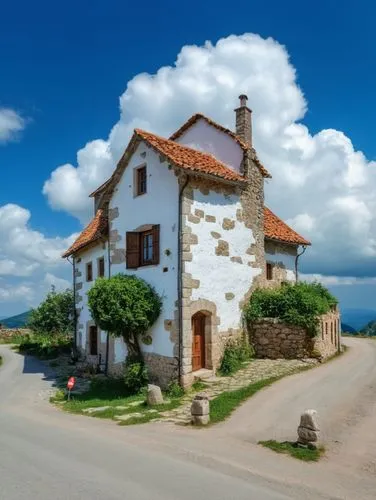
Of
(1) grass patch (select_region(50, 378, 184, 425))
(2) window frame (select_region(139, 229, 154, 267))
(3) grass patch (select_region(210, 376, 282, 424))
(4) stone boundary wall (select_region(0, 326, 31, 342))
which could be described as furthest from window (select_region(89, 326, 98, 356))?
(4) stone boundary wall (select_region(0, 326, 31, 342))

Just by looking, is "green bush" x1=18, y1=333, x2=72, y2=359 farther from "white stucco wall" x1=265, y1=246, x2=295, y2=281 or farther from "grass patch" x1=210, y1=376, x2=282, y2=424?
"grass patch" x1=210, y1=376, x2=282, y2=424

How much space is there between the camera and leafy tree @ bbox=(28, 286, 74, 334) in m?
30.5

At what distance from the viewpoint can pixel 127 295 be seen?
15688 mm

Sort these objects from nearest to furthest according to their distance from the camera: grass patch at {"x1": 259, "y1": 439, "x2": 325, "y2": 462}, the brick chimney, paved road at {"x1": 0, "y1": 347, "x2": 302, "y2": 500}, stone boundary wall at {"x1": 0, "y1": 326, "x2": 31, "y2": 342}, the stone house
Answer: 1. paved road at {"x1": 0, "y1": 347, "x2": 302, "y2": 500}
2. grass patch at {"x1": 259, "y1": 439, "x2": 325, "y2": 462}
3. the stone house
4. the brick chimney
5. stone boundary wall at {"x1": 0, "y1": 326, "x2": 31, "y2": 342}

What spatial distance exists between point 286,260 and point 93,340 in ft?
34.3

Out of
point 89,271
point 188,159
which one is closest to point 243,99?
point 188,159

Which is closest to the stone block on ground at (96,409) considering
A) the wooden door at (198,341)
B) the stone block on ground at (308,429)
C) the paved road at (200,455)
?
the paved road at (200,455)

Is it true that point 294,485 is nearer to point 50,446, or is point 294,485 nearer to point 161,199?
point 50,446

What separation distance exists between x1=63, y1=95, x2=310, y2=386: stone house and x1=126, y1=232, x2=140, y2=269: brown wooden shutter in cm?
4

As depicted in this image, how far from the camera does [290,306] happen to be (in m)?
17.6

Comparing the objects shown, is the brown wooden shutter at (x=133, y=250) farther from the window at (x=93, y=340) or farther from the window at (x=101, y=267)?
the window at (x=93, y=340)

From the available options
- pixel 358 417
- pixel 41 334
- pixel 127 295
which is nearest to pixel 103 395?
pixel 127 295

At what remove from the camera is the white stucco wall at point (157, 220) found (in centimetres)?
1570

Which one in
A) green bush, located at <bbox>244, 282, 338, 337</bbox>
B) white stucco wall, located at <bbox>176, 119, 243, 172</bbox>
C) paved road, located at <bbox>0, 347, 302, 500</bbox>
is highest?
white stucco wall, located at <bbox>176, 119, 243, 172</bbox>
